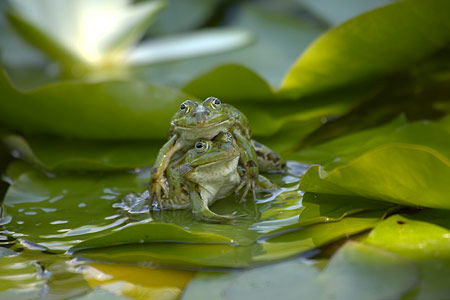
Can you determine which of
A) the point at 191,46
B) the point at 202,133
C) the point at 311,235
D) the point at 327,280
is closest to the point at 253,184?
the point at 202,133

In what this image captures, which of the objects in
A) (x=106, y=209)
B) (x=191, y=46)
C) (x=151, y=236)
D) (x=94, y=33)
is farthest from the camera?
(x=191, y=46)

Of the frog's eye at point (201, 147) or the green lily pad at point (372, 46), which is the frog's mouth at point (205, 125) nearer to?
the frog's eye at point (201, 147)

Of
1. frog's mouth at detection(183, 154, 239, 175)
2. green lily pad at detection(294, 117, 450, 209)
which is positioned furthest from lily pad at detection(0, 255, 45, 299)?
green lily pad at detection(294, 117, 450, 209)

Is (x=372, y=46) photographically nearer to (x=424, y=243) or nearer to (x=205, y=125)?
(x=205, y=125)

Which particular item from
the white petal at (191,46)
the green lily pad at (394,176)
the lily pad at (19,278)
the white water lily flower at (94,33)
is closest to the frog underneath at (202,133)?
the green lily pad at (394,176)

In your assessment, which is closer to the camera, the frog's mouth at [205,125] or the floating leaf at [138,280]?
the floating leaf at [138,280]

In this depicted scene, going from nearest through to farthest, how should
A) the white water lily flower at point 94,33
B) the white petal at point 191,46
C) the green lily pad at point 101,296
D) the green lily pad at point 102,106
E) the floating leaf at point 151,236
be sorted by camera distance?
the green lily pad at point 101,296 < the floating leaf at point 151,236 < the green lily pad at point 102,106 < the white water lily flower at point 94,33 < the white petal at point 191,46

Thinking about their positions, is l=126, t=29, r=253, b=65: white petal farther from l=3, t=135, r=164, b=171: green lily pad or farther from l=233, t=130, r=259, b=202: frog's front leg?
l=233, t=130, r=259, b=202: frog's front leg

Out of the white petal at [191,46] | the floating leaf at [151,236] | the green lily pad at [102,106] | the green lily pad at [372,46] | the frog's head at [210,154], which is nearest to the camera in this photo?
the floating leaf at [151,236]
